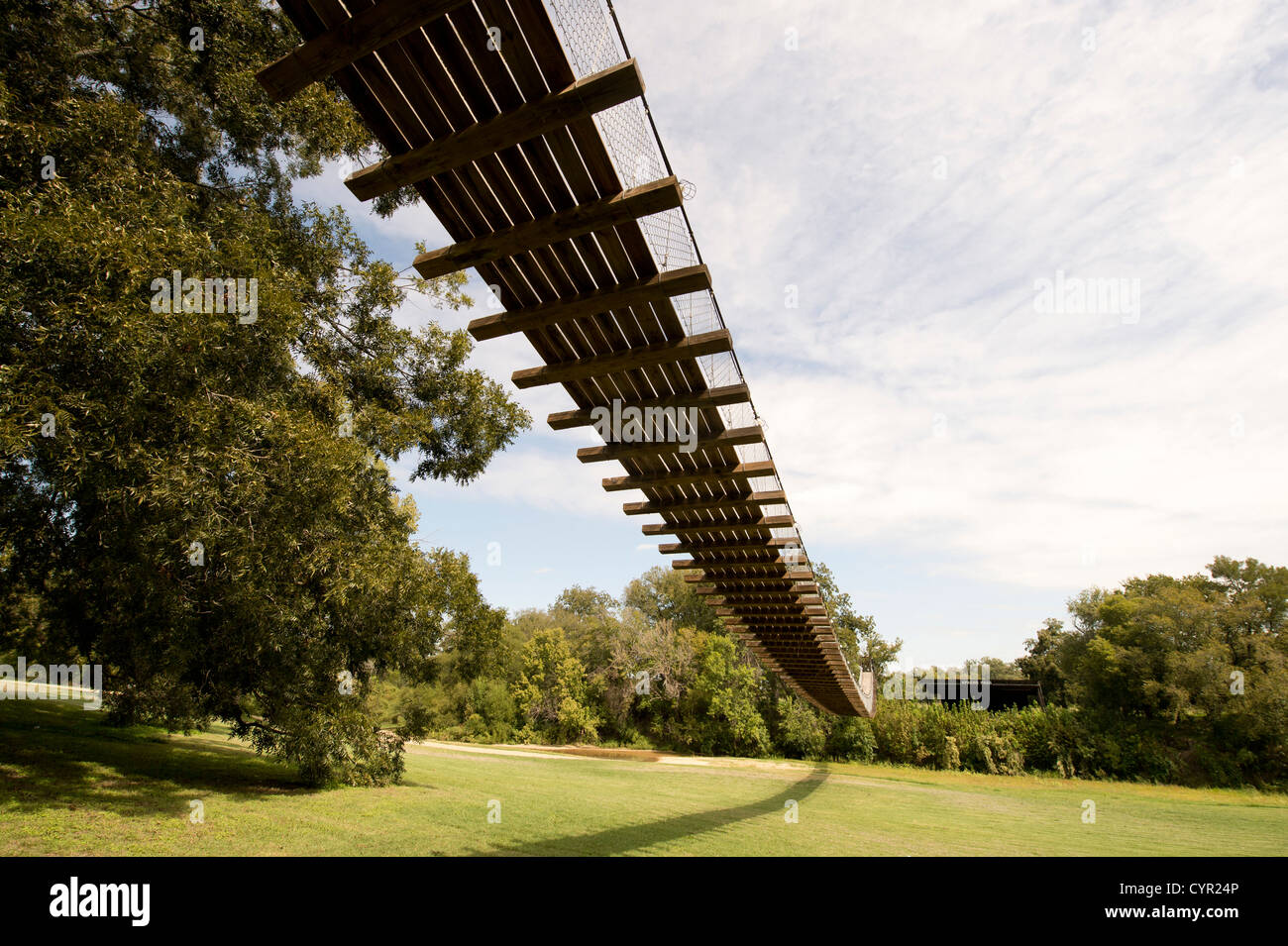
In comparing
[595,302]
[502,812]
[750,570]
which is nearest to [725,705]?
[502,812]

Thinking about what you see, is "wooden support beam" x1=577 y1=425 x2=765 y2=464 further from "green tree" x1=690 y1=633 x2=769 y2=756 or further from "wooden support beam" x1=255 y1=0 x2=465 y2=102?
"green tree" x1=690 y1=633 x2=769 y2=756

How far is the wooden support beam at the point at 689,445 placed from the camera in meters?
6.11

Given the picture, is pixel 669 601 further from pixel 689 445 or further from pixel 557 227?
pixel 557 227

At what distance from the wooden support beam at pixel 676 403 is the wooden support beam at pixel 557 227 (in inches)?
82.4

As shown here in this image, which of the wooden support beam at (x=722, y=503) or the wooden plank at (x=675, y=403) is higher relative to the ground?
the wooden plank at (x=675, y=403)

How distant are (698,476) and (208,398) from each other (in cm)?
519

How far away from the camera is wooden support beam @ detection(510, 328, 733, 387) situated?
4.99m

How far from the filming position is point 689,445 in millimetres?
6219

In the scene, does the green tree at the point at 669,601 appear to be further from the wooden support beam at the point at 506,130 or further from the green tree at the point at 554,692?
the wooden support beam at the point at 506,130

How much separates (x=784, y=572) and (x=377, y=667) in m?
7.27

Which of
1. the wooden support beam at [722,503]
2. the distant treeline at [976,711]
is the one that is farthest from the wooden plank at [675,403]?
the distant treeline at [976,711]

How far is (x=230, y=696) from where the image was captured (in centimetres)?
1037

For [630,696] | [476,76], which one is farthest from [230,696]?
[630,696]
